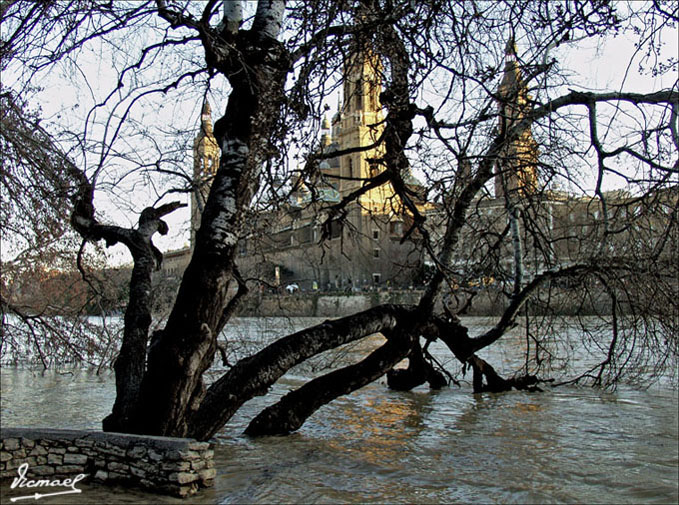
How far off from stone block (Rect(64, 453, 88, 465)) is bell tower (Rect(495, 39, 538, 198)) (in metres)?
4.87

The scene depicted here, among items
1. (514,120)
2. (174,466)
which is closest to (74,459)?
(174,466)

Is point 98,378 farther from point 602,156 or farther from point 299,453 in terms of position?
point 602,156

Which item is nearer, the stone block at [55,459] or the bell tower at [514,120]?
the stone block at [55,459]

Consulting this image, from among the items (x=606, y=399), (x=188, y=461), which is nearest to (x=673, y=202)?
(x=606, y=399)

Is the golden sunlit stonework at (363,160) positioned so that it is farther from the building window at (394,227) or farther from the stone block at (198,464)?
the stone block at (198,464)

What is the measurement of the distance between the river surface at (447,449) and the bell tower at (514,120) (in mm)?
3444

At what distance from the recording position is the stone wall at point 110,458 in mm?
5312

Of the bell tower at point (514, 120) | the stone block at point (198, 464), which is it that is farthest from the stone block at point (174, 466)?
the bell tower at point (514, 120)

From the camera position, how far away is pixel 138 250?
8.20 metres

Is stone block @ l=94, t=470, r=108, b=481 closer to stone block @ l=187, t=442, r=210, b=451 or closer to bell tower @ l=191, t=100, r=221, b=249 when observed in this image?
stone block @ l=187, t=442, r=210, b=451

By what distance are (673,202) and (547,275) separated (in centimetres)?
240

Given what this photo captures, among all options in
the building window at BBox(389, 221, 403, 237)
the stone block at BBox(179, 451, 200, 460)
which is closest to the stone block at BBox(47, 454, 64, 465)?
the stone block at BBox(179, 451, 200, 460)

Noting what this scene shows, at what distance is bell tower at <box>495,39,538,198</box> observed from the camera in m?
6.53

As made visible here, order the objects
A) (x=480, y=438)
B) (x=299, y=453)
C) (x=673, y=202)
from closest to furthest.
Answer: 1. (x=299, y=453)
2. (x=673, y=202)
3. (x=480, y=438)
